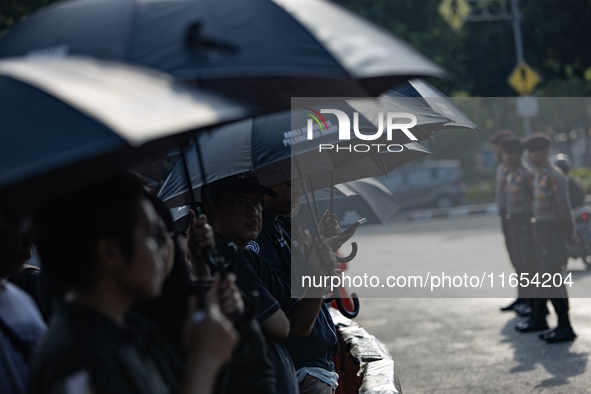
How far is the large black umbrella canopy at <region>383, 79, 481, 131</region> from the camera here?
301 cm

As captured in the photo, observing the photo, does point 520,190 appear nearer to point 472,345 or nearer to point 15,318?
point 472,345

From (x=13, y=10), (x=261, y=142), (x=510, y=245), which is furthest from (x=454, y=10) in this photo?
Result: (x=261, y=142)

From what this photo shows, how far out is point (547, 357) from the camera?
610 cm

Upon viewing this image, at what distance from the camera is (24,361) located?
168 cm

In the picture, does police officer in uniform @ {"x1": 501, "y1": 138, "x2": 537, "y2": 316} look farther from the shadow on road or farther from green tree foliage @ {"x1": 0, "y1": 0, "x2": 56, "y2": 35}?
green tree foliage @ {"x1": 0, "y1": 0, "x2": 56, "y2": 35}

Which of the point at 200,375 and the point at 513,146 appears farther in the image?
the point at 513,146

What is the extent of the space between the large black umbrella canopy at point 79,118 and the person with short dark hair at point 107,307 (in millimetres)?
74

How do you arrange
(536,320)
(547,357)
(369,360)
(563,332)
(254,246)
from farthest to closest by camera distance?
(536,320) → (563,332) → (547,357) → (369,360) → (254,246)

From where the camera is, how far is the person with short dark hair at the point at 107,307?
140 centimetres

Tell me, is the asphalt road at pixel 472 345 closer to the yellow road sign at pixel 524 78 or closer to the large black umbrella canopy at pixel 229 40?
the large black umbrella canopy at pixel 229 40

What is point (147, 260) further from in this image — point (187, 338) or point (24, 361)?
point (24, 361)

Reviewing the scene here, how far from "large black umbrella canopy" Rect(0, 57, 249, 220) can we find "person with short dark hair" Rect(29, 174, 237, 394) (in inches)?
2.9

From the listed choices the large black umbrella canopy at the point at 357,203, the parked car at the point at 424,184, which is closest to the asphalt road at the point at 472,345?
the large black umbrella canopy at the point at 357,203

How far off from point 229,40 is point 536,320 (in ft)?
20.3
